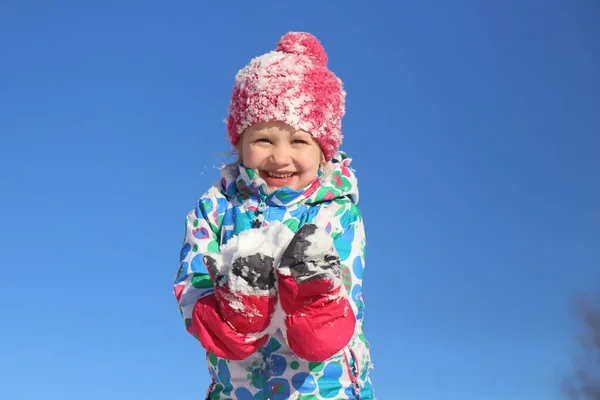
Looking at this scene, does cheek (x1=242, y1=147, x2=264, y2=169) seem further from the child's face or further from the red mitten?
the red mitten

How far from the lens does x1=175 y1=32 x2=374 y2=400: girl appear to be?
3.96m

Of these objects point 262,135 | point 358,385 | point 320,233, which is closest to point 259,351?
point 358,385

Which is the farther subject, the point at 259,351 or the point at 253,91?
the point at 253,91

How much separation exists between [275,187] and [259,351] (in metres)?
1.03

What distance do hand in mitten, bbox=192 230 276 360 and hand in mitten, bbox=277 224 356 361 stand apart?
0.34 ft

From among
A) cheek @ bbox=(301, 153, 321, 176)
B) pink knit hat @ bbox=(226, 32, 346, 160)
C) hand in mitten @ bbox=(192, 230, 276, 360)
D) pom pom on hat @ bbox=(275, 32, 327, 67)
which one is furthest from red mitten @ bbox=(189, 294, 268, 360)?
pom pom on hat @ bbox=(275, 32, 327, 67)

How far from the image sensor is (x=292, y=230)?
15.9ft

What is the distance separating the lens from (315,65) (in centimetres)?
531

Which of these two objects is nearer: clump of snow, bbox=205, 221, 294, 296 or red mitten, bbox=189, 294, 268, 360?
clump of snow, bbox=205, 221, 294, 296

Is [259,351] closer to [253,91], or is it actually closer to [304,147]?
[304,147]

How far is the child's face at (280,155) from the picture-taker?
4957 millimetres

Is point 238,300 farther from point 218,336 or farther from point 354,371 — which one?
point 354,371

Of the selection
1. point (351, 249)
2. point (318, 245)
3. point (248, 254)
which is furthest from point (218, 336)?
point (351, 249)

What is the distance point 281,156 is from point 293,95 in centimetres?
42
